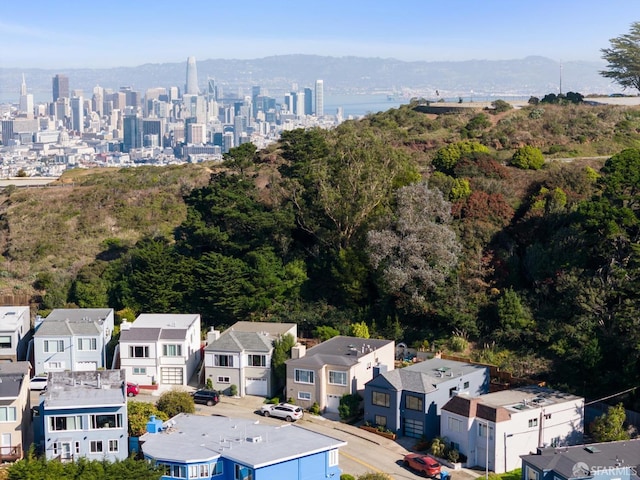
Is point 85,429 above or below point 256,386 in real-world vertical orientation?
above

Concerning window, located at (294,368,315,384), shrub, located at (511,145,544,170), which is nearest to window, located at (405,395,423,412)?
window, located at (294,368,315,384)

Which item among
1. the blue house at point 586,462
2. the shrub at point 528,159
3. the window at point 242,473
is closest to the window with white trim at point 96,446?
the window at point 242,473

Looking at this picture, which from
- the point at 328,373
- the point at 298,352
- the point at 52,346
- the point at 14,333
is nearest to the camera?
the point at 328,373

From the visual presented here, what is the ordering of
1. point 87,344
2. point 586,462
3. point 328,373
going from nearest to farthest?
point 586,462
point 328,373
point 87,344

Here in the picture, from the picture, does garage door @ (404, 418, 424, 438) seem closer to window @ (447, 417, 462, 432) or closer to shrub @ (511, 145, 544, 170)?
window @ (447, 417, 462, 432)

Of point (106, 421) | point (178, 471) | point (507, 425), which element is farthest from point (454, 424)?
point (106, 421)

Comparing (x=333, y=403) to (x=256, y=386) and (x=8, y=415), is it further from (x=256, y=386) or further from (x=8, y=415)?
(x=8, y=415)

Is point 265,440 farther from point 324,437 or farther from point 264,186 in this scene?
point 264,186
